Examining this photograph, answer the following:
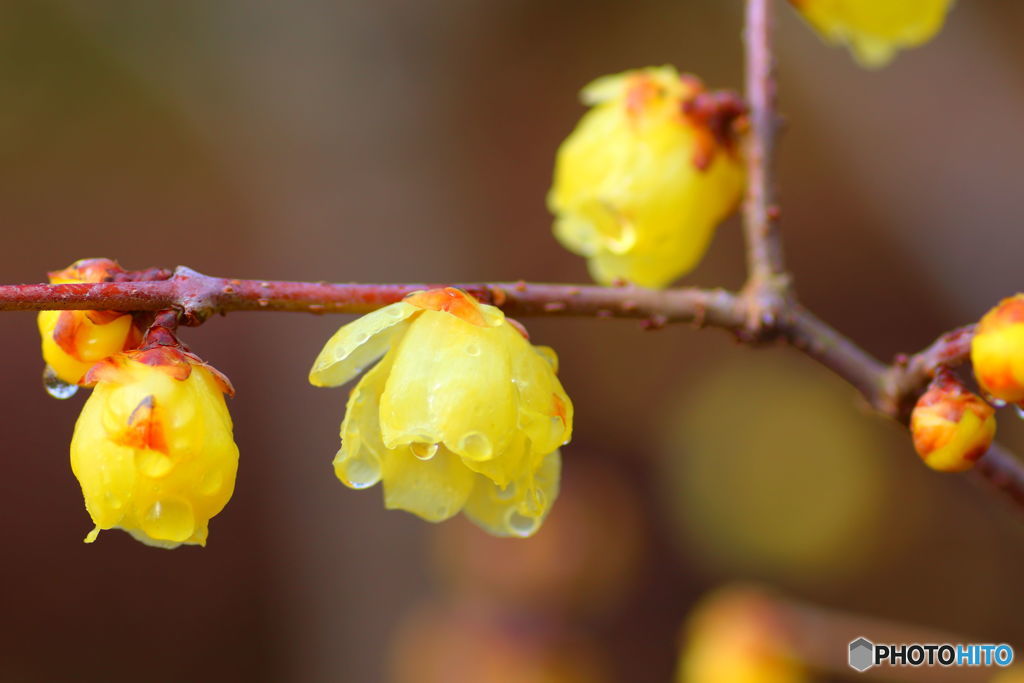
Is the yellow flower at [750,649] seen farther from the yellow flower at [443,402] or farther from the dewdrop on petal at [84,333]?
the dewdrop on petal at [84,333]

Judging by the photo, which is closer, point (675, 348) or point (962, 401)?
point (962, 401)

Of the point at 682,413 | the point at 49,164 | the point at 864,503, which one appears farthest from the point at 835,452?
the point at 49,164

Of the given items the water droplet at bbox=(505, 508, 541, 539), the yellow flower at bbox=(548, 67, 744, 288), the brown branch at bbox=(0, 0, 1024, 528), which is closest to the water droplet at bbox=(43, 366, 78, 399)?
the brown branch at bbox=(0, 0, 1024, 528)

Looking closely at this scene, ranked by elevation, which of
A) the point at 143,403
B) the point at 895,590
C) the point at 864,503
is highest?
the point at 864,503

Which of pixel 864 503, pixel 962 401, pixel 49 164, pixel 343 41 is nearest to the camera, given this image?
pixel 962 401

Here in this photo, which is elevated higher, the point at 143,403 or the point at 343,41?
the point at 343,41

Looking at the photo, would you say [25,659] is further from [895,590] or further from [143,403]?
[143,403]

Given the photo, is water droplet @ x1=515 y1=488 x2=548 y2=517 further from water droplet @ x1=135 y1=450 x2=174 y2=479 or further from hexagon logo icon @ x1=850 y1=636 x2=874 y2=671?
hexagon logo icon @ x1=850 y1=636 x2=874 y2=671
